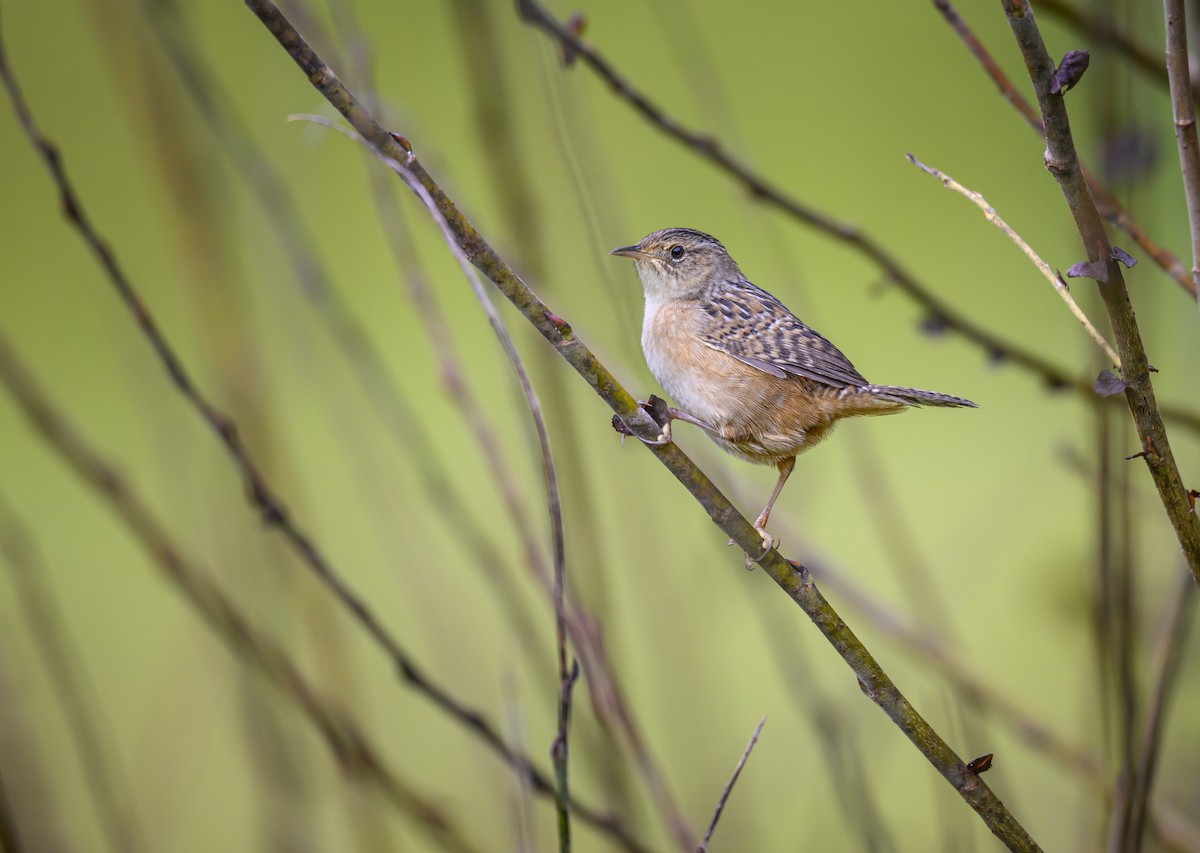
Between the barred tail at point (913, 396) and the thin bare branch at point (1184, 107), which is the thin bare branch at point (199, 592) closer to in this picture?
the barred tail at point (913, 396)

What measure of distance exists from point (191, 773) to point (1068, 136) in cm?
414

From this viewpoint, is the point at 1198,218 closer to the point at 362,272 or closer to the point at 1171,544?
the point at 1171,544

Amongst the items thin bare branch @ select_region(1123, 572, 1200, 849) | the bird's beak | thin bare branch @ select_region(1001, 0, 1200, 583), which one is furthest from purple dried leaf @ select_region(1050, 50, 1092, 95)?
the bird's beak

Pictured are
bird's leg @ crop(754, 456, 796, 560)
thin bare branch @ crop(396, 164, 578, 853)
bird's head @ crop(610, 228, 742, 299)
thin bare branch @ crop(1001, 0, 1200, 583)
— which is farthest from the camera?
bird's head @ crop(610, 228, 742, 299)

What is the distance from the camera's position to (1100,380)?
90 centimetres

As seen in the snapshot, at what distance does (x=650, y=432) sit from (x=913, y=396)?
20.9 inches

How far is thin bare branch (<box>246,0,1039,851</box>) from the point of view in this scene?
861 mm

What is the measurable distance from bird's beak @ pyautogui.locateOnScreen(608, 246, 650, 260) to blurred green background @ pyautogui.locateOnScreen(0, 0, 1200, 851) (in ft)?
0.32

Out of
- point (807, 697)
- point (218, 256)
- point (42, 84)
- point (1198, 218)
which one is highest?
point (42, 84)

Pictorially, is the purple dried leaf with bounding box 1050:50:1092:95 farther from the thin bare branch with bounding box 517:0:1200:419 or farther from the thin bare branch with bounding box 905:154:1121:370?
the thin bare branch with bounding box 517:0:1200:419

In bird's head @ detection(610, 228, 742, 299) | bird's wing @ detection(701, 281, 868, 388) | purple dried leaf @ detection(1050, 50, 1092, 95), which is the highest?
bird's head @ detection(610, 228, 742, 299)

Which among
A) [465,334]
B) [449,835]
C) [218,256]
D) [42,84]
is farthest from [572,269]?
→ [42,84]

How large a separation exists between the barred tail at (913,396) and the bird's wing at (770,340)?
2.6 inches

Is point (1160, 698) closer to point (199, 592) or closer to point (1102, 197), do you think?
point (1102, 197)
